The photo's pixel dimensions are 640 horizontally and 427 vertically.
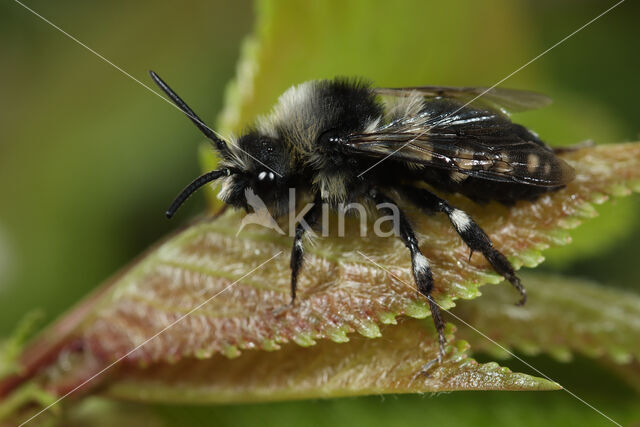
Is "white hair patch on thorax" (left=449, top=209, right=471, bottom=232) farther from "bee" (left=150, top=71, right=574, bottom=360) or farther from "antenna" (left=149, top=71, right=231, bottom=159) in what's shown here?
"antenna" (left=149, top=71, right=231, bottom=159)

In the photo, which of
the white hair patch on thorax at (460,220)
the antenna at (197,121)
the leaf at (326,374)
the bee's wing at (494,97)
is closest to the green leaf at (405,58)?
the antenna at (197,121)

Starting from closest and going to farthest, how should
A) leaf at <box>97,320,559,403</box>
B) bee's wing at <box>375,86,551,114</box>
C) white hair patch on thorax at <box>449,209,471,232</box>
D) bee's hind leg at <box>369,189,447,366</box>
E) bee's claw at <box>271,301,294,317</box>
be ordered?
leaf at <box>97,320,559,403</box> → bee's hind leg at <box>369,189,447,366</box> → bee's claw at <box>271,301,294,317</box> → white hair patch on thorax at <box>449,209,471,232</box> → bee's wing at <box>375,86,551,114</box>

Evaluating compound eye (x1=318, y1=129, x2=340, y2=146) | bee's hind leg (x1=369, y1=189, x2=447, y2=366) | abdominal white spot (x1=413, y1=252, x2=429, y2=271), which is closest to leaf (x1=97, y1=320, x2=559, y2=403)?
bee's hind leg (x1=369, y1=189, x2=447, y2=366)

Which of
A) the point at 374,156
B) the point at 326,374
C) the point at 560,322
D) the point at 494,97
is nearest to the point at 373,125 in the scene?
the point at 374,156

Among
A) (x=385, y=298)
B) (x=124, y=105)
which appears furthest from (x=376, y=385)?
(x=124, y=105)

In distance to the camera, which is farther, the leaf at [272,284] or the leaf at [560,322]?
the leaf at [560,322]

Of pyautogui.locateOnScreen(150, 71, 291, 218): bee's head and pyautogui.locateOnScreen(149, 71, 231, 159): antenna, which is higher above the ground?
pyautogui.locateOnScreen(149, 71, 231, 159): antenna

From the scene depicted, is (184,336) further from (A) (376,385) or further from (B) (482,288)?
(B) (482,288)

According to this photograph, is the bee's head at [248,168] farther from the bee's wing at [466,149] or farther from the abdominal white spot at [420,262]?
the abdominal white spot at [420,262]
